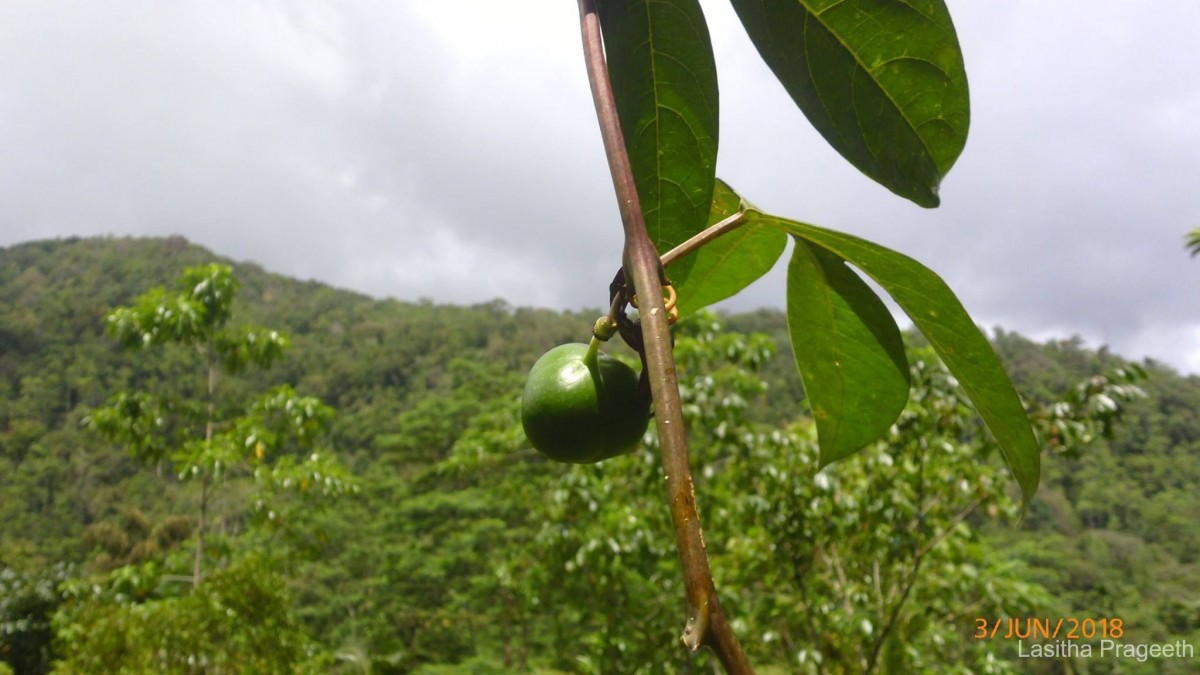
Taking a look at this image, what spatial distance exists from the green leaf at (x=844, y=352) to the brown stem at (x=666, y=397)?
11.5 inches

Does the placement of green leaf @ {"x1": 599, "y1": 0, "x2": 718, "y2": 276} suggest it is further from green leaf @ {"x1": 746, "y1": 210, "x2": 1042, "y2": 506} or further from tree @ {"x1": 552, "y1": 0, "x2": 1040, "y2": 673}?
green leaf @ {"x1": 746, "y1": 210, "x2": 1042, "y2": 506}

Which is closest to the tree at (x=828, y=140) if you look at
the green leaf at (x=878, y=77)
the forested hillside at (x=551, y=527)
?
the green leaf at (x=878, y=77)

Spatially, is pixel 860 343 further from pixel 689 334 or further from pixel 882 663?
pixel 689 334

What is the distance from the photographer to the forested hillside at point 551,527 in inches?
149

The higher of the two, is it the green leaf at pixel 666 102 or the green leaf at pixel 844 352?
the green leaf at pixel 666 102

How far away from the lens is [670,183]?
0.55m

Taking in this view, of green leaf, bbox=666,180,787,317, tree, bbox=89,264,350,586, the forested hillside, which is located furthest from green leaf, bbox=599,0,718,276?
tree, bbox=89,264,350,586

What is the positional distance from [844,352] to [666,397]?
418 mm

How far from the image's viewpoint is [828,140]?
514 millimetres

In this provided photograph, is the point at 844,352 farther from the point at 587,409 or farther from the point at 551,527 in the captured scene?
the point at 551,527

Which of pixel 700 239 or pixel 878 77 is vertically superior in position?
pixel 878 77

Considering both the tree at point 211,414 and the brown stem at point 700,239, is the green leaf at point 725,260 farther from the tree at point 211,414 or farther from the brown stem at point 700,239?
the tree at point 211,414

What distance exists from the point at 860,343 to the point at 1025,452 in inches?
6.3

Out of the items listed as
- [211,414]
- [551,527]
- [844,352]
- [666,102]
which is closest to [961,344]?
[844,352]
